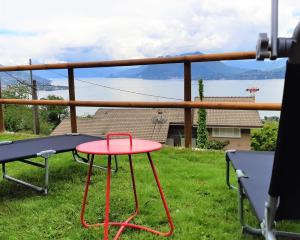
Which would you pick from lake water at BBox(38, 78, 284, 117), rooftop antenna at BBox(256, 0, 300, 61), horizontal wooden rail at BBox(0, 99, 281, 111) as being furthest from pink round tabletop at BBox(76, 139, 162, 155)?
horizontal wooden rail at BBox(0, 99, 281, 111)

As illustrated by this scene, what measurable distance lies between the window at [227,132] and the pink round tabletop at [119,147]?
22.1 meters

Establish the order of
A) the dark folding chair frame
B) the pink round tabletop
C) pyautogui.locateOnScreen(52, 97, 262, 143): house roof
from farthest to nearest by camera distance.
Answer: pyautogui.locateOnScreen(52, 97, 262, 143): house roof < the dark folding chair frame < the pink round tabletop

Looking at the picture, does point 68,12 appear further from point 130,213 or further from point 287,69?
point 287,69

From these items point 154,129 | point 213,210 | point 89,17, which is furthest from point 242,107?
point 154,129

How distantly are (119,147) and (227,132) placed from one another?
22834 millimetres

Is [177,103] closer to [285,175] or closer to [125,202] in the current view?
[125,202]

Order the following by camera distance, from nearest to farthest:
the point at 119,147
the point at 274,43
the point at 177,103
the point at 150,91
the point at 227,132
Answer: the point at 274,43 → the point at 119,147 → the point at 177,103 → the point at 150,91 → the point at 227,132

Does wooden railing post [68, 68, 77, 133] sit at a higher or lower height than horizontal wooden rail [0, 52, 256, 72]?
lower

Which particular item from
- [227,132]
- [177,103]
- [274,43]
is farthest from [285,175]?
[227,132]

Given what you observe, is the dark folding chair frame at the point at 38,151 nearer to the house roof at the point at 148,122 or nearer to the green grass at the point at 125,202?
the green grass at the point at 125,202

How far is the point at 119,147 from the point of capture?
2.10 metres

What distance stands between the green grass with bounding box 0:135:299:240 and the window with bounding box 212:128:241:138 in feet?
67.4

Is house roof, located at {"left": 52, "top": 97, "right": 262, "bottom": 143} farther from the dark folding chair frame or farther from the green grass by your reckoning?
the green grass

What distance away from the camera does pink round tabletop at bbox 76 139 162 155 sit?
6.39 ft
